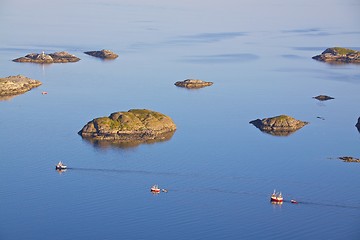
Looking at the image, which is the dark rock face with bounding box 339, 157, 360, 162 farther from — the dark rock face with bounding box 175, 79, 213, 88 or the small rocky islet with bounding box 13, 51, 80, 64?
the small rocky islet with bounding box 13, 51, 80, 64

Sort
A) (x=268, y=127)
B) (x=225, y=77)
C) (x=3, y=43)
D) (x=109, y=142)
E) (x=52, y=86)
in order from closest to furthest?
1. (x=109, y=142)
2. (x=268, y=127)
3. (x=52, y=86)
4. (x=225, y=77)
5. (x=3, y=43)

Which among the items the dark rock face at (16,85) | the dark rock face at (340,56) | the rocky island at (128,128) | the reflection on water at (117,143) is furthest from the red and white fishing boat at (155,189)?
the dark rock face at (340,56)

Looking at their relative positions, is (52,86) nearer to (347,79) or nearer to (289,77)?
(289,77)

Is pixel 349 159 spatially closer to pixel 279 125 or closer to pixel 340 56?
pixel 279 125

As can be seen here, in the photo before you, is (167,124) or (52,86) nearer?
(167,124)

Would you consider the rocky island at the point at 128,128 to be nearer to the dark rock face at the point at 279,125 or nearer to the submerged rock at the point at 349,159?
the dark rock face at the point at 279,125

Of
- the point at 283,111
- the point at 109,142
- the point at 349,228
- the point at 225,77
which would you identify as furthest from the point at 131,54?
the point at 349,228

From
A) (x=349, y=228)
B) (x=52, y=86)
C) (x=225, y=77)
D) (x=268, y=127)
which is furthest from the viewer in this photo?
(x=225, y=77)
